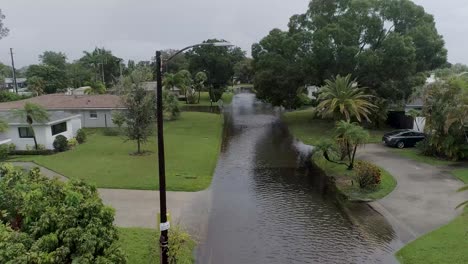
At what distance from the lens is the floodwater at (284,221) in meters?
13.4

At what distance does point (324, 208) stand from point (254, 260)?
6101mm

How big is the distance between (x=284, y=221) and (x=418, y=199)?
6915mm

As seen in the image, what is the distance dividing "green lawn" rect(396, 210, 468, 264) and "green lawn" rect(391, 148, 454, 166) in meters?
10.8

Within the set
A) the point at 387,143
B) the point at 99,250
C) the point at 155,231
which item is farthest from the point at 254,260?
the point at 387,143

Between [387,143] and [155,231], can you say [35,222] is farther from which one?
[387,143]

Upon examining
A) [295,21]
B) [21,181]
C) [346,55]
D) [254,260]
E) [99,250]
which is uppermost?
[295,21]

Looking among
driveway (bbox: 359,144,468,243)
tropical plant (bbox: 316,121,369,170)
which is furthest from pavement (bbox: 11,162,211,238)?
driveway (bbox: 359,144,468,243)

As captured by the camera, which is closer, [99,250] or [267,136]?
[99,250]

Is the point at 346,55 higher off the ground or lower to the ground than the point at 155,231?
higher

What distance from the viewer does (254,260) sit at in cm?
1295

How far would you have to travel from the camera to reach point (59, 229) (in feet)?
31.0

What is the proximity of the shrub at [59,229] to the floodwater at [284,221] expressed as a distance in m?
4.27

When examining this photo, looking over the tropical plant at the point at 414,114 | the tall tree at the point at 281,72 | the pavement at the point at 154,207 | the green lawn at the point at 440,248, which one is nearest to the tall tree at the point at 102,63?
the tall tree at the point at 281,72

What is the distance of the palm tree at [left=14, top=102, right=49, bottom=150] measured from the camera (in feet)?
92.2
